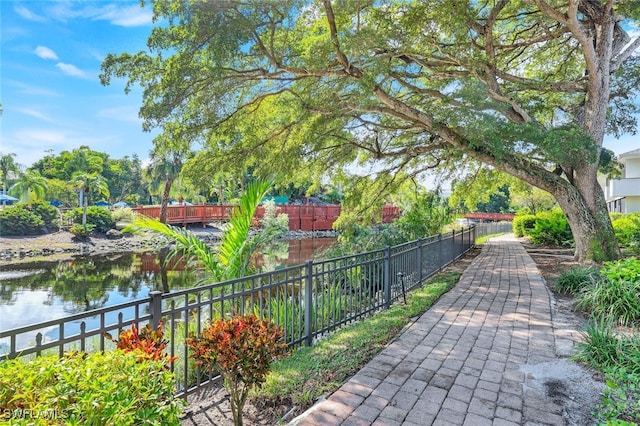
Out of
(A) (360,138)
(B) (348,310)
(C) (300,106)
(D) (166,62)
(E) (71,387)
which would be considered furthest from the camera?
(A) (360,138)

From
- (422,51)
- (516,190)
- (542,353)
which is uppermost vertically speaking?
(422,51)

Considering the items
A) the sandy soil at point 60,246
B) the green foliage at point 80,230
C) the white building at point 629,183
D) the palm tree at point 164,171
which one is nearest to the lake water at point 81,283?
the sandy soil at point 60,246

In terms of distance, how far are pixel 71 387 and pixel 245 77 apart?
315 inches

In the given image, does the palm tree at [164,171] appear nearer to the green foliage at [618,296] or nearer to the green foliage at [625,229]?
the green foliage at [625,229]

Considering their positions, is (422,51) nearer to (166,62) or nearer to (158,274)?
(166,62)

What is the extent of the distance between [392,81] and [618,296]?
24.9 ft

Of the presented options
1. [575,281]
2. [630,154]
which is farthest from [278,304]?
[630,154]

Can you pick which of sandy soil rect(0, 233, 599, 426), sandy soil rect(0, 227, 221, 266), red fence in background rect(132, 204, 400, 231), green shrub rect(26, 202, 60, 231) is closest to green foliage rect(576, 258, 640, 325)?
sandy soil rect(0, 233, 599, 426)

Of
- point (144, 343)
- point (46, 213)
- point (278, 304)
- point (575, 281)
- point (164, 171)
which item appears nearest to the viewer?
point (144, 343)

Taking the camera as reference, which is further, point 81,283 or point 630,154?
point 630,154

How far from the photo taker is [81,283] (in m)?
14.3

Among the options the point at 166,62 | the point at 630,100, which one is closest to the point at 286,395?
the point at 166,62

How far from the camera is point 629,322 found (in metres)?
4.86

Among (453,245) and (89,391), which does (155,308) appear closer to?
(89,391)
